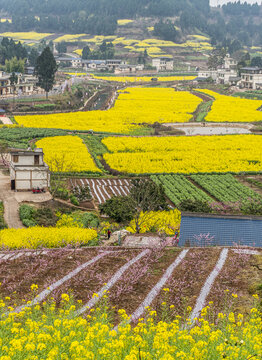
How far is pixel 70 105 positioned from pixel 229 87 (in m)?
50.1

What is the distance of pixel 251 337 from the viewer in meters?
9.92

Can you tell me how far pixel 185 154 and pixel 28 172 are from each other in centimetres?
2190

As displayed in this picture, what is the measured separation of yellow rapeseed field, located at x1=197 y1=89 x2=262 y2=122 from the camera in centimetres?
7921

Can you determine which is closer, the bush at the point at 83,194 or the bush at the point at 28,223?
the bush at the point at 28,223

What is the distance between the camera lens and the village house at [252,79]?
117 meters

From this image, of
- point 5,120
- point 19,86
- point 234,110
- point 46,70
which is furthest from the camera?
point 19,86

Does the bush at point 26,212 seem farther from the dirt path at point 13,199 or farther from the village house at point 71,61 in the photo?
the village house at point 71,61

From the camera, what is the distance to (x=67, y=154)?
167 ft

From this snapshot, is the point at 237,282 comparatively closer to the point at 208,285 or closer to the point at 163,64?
the point at 208,285

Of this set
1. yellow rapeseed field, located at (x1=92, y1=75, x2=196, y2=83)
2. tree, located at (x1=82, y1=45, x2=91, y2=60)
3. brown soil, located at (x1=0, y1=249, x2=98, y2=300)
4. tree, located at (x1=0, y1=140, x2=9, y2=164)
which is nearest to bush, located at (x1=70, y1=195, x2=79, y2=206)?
tree, located at (x1=0, y1=140, x2=9, y2=164)

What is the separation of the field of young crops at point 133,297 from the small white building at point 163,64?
15211cm

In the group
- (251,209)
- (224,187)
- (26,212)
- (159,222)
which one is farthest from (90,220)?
(224,187)

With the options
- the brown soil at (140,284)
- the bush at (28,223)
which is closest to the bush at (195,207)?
the bush at (28,223)

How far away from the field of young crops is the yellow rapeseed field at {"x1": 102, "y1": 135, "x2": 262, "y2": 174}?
27700mm
